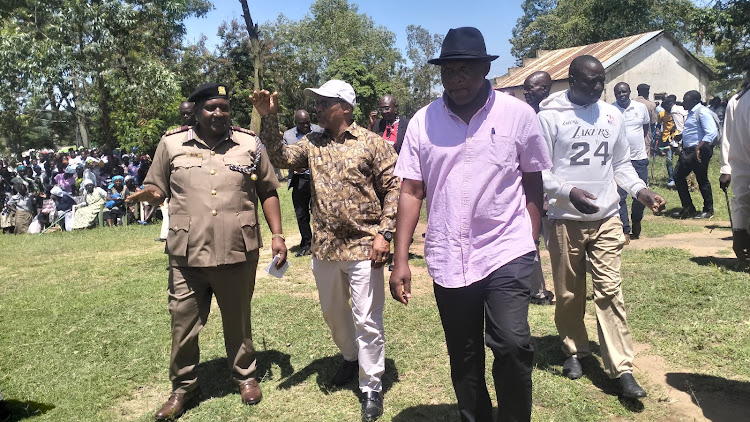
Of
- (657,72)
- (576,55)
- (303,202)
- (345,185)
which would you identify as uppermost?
(576,55)

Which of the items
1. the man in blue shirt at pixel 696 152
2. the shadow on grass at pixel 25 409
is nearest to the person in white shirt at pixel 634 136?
the man in blue shirt at pixel 696 152

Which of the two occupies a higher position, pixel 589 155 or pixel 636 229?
pixel 589 155

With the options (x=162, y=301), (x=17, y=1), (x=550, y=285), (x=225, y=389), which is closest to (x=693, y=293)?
(x=550, y=285)

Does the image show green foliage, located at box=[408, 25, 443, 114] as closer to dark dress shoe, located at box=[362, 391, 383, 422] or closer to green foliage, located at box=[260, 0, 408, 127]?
green foliage, located at box=[260, 0, 408, 127]

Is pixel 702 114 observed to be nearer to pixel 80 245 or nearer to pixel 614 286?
pixel 614 286

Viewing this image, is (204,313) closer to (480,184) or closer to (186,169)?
(186,169)

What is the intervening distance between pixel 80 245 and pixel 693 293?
35.0ft

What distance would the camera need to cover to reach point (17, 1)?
29516 mm

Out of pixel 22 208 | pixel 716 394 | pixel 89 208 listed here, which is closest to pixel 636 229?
pixel 716 394

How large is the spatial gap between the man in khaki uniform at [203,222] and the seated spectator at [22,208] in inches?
499

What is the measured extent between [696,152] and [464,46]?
831 cm

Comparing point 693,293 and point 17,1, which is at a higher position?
point 17,1

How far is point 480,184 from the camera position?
9.11ft

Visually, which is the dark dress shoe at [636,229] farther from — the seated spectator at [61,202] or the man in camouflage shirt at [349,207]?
the seated spectator at [61,202]
